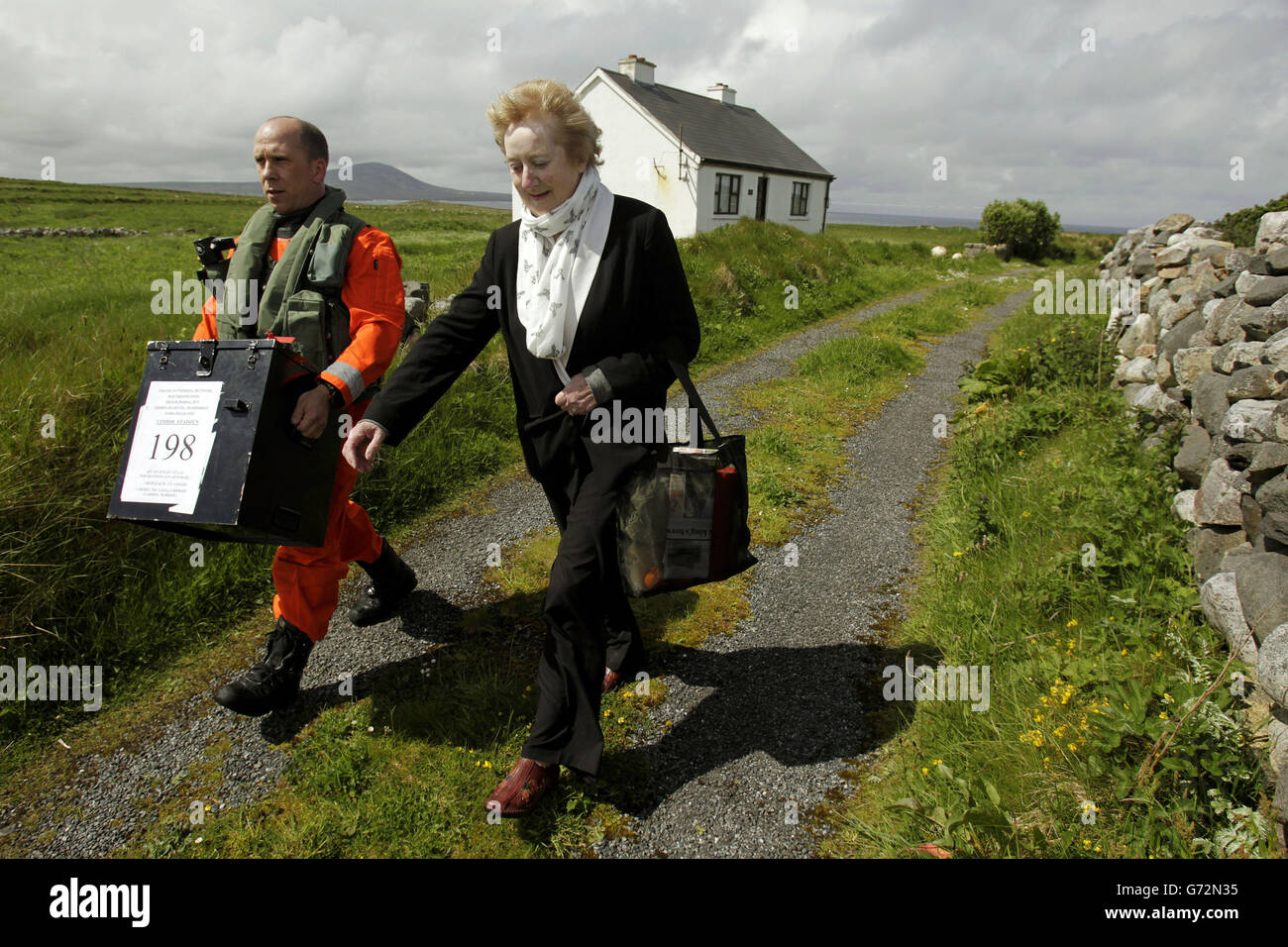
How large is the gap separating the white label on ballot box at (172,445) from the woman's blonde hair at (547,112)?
146 centimetres

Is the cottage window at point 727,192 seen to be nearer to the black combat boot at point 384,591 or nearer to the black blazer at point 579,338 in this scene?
the black combat boot at point 384,591

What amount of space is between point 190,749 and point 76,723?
2.01 ft

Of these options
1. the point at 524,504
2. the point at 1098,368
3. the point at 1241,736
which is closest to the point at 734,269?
the point at 1098,368

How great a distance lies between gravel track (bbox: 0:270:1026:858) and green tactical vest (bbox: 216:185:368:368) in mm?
1650

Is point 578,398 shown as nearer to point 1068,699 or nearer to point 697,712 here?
point 697,712

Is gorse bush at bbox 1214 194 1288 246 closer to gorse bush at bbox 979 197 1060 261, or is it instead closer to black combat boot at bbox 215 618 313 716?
black combat boot at bbox 215 618 313 716

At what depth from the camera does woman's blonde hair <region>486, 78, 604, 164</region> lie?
256 centimetres

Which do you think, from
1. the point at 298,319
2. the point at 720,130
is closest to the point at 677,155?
the point at 720,130

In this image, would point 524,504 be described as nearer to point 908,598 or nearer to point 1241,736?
point 908,598

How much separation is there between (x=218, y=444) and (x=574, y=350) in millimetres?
1364

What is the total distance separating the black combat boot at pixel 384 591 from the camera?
4.09 metres

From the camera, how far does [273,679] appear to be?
3301 mm
